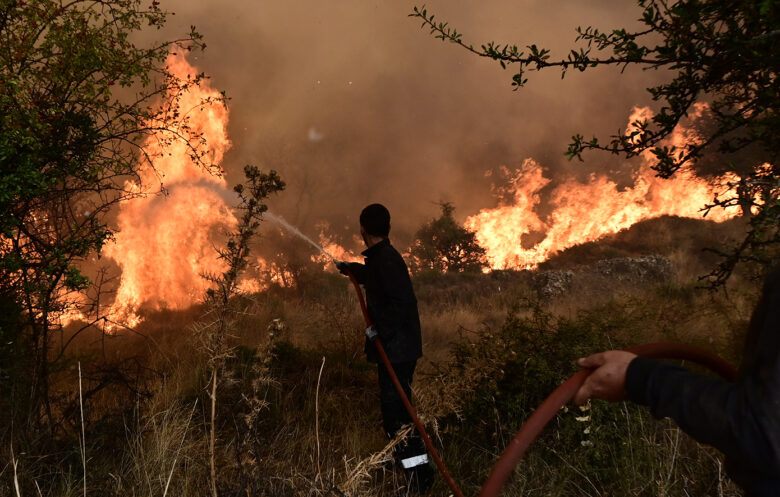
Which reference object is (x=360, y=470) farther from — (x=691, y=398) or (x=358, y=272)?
(x=358, y=272)

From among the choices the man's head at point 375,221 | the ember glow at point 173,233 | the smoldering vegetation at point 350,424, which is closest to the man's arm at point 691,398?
the smoldering vegetation at point 350,424

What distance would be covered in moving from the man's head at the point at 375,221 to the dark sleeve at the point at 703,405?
9.36 ft

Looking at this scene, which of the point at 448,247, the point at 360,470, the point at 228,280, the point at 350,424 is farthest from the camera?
the point at 448,247

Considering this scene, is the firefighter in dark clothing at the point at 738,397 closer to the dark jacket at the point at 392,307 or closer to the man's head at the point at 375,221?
the dark jacket at the point at 392,307

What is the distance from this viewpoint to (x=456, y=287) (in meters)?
16.6

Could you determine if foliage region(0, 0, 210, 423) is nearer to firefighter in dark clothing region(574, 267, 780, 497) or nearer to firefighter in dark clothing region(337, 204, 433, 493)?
firefighter in dark clothing region(337, 204, 433, 493)

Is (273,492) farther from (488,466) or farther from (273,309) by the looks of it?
(273,309)

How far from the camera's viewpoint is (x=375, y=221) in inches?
156

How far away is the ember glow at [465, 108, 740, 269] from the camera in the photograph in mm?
25516

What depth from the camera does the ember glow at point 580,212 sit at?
25.5 m

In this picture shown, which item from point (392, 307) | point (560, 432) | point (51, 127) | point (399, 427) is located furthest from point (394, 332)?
point (51, 127)

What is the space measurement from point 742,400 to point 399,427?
3.00m

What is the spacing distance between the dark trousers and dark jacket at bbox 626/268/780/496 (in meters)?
2.53

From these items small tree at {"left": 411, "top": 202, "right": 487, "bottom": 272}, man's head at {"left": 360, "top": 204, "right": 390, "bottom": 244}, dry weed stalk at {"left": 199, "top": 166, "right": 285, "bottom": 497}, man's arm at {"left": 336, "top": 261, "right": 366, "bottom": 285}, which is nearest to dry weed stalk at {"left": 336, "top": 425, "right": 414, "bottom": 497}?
dry weed stalk at {"left": 199, "top": 166, "right": 285, "bottom": 497}
